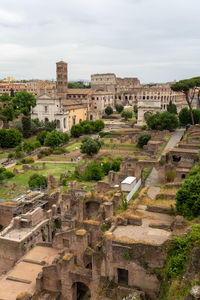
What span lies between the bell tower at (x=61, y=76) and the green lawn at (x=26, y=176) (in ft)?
157

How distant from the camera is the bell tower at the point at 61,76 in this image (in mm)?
84938

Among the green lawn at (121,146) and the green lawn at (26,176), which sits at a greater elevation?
the green lawn at (121,146)

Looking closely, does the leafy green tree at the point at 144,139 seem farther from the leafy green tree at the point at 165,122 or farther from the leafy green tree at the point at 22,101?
the leafy green tree at the point at 22,101

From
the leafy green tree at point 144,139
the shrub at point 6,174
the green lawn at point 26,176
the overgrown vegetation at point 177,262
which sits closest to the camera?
the overgrown vegetation at point 177,262

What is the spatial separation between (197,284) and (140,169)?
57.1 feet

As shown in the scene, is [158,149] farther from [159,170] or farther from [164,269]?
[164,269]

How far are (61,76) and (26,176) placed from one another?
53895mm

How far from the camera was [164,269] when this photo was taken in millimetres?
11945

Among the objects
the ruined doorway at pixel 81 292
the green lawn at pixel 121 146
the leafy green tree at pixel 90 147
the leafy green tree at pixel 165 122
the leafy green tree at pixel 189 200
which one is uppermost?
the leafy green tree at pixel 165 122

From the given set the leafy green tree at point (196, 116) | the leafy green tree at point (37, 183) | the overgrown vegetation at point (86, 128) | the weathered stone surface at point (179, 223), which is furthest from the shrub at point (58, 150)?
the weathered stone surface at point (179, 223)

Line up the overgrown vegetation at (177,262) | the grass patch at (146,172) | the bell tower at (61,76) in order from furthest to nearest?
the bell tower at (61,76) < the grass patch at (146,172) < the overgrown vegetation at (177,262)

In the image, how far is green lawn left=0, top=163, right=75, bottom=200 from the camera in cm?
3200

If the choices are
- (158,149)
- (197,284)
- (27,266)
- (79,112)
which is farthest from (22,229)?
(79,112)

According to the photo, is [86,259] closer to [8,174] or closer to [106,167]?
[106,167]
